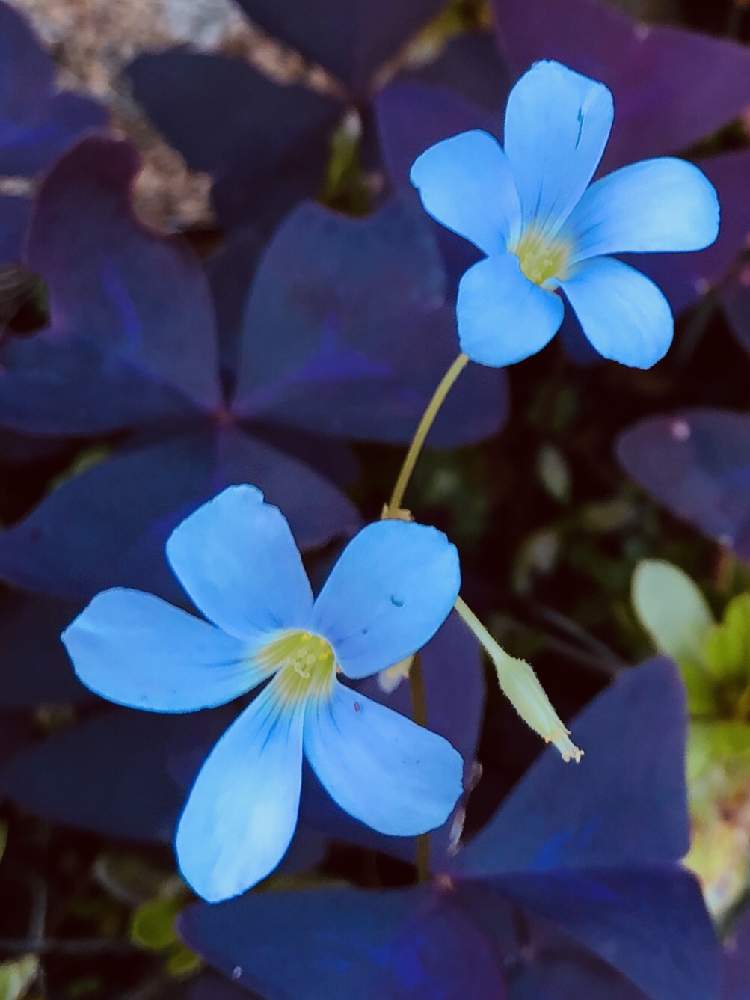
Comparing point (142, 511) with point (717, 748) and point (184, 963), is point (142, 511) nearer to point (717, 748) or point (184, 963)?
point (184, 963)

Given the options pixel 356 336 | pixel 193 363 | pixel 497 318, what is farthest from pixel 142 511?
pixel 497 318

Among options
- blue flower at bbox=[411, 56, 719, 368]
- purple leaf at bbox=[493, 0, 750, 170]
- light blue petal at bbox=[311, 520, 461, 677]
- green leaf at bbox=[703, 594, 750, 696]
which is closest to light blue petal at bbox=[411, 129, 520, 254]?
blue flower at bbox=[411, 56, 719, 368]

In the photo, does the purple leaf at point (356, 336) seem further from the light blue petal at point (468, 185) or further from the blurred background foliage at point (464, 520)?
the light blue petal at point (468, 185)

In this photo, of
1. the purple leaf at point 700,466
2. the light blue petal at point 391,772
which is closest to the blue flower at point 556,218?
the light blue petal at point 391,772

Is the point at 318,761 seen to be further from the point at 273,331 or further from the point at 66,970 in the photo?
the point at 66,970

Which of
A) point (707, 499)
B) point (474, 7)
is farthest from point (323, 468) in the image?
point (474, 7)

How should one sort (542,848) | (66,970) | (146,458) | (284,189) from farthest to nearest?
(284,189) → (66,970) → (146,458) → (542,848)
